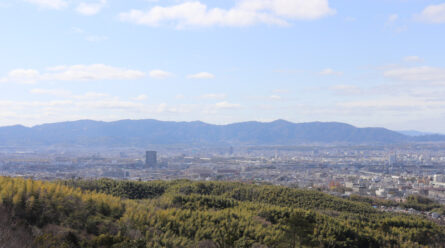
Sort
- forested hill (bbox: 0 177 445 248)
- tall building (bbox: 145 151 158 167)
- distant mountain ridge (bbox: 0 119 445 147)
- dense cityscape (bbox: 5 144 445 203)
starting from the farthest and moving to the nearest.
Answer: distant mountain ridge (bbox: 0 119 445 147), tall building (bbox: 145 151 158 167), dense cityscape (bbox: 5 144 445 203), forested hill (bbox: 0 177 445 248)

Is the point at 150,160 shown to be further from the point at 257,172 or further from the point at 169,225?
the point at 169,225

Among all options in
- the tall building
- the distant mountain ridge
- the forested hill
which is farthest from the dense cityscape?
the distant mountain ridge

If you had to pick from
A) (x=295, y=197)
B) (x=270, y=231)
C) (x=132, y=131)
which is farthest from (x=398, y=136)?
(x=270, y=231)

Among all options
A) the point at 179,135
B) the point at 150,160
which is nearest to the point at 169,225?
the point at 150,160

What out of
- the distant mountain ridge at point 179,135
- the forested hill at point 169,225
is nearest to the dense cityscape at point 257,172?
the forested hill at point 169,225

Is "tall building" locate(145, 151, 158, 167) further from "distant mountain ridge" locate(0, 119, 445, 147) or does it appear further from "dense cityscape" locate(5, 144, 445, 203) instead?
"distant mountain ridge" locate(0, 119, 445, 147)

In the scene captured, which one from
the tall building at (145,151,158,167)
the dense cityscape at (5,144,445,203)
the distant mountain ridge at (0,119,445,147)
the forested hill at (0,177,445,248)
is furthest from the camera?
the distant mountain ridge at (0,119,445,147)

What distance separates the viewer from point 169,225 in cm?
1614

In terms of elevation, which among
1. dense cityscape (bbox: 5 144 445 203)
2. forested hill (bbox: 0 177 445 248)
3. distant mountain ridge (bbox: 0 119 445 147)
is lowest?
dense cityscape (bbox: 5 144 445 203)

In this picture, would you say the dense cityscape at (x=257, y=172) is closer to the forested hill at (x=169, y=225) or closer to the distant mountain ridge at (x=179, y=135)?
the forested hill at (x=169, y=225)

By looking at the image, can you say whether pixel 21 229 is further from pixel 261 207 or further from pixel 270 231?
pixel 261 207

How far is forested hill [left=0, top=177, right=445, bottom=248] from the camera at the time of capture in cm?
1291

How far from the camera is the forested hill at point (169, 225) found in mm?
12906

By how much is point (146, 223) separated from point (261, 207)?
8.31 m
